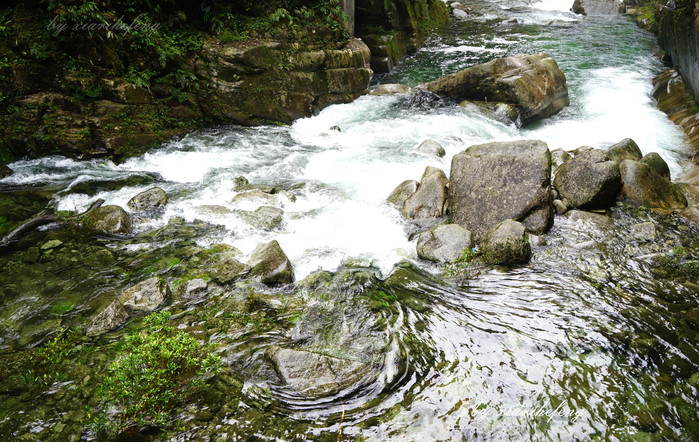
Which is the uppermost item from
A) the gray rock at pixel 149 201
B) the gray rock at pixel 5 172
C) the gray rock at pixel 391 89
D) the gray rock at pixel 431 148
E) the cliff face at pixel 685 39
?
the cliff face at pixel 685 39

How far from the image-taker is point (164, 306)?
5.07m

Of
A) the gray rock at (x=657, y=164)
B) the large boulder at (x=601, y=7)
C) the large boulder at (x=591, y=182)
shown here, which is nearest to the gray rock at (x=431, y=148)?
the large boulder at (x=591, y=182)

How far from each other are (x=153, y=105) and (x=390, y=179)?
20.9 feet

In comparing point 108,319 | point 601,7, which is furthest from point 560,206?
point 601,7

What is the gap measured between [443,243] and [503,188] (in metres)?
1.68

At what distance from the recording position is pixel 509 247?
19.1ft

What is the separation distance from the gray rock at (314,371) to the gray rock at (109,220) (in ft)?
14.0

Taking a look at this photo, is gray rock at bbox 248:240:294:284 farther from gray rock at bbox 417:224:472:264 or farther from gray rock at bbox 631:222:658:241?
gray rock at bbox 631:222:658:241

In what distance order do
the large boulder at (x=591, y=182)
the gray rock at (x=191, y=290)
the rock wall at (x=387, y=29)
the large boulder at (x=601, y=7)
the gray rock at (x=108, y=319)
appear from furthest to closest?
the large boulder at (x=601, y=7), the rock wall at (x=387, y=29), the large boulder at (x=591, y=182), the gray rock at (x=191, y=290), the gray rock at (x=108, y=319)

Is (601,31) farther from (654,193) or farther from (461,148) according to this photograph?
(654,193)

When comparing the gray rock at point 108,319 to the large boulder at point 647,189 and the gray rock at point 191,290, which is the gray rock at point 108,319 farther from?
the large boulder at point 647,189

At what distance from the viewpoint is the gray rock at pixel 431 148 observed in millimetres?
9633

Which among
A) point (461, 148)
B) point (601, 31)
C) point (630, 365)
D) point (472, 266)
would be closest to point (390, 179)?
point (461, 148)

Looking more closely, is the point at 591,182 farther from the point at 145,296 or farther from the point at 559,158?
the point at 145,296
